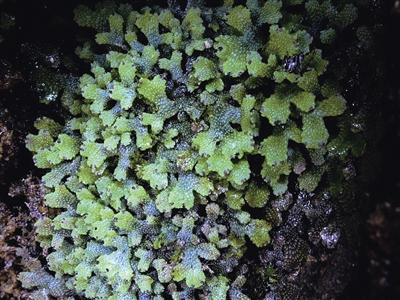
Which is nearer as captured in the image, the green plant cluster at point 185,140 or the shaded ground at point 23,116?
the green plant cluster at point 185,140

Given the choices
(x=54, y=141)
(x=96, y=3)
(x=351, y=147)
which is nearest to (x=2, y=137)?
(x=54, y=141)

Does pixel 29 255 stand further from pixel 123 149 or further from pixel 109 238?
pixel 123 149

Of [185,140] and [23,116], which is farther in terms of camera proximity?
[23,116]

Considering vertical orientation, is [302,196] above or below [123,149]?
below

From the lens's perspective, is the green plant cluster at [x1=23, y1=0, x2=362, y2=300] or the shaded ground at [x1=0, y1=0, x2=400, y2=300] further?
the shaded ground at [x1=0, y1=0, x2=400, y2=300]

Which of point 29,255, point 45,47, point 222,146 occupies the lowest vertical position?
point 29,255

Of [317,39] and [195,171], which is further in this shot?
[195,171]

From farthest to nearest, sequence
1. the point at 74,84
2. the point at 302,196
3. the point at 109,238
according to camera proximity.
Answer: the point at 74,84 < the point at 109,238 < the point at 302,196

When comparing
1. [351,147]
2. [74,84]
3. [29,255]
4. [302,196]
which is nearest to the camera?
[351,147]
